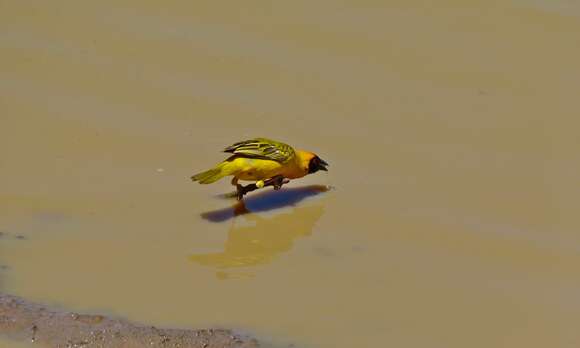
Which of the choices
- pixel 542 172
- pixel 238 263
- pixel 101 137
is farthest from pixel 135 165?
pixel 542 172

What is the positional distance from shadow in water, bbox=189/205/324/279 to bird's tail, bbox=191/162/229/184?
0.31 m

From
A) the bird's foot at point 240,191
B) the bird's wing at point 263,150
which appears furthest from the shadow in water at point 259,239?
the bird's wing at point 263,150

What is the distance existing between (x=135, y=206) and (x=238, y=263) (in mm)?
917

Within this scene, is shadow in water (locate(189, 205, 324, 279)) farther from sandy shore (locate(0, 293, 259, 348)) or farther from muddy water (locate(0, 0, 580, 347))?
sandy shore (locate(0, 293, 259, 348))

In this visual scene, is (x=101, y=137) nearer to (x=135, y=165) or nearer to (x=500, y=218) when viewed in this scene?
(x=135, y=165)

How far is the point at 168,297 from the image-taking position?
6.70m

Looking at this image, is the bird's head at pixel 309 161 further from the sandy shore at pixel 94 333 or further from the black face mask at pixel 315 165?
the sandy shore at pixel 94 333

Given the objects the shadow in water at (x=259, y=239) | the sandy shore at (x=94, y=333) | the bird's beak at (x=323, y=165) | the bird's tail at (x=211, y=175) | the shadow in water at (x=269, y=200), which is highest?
the bird's beak at (x=323, y=165)

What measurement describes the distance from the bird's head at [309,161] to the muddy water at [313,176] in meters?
0.17

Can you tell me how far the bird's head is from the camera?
812cm

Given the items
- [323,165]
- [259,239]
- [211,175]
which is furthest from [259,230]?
[323,165]

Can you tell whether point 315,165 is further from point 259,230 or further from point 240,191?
point 259,230

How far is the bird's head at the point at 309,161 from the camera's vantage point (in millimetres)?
8117

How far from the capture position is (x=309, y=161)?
8.12m
